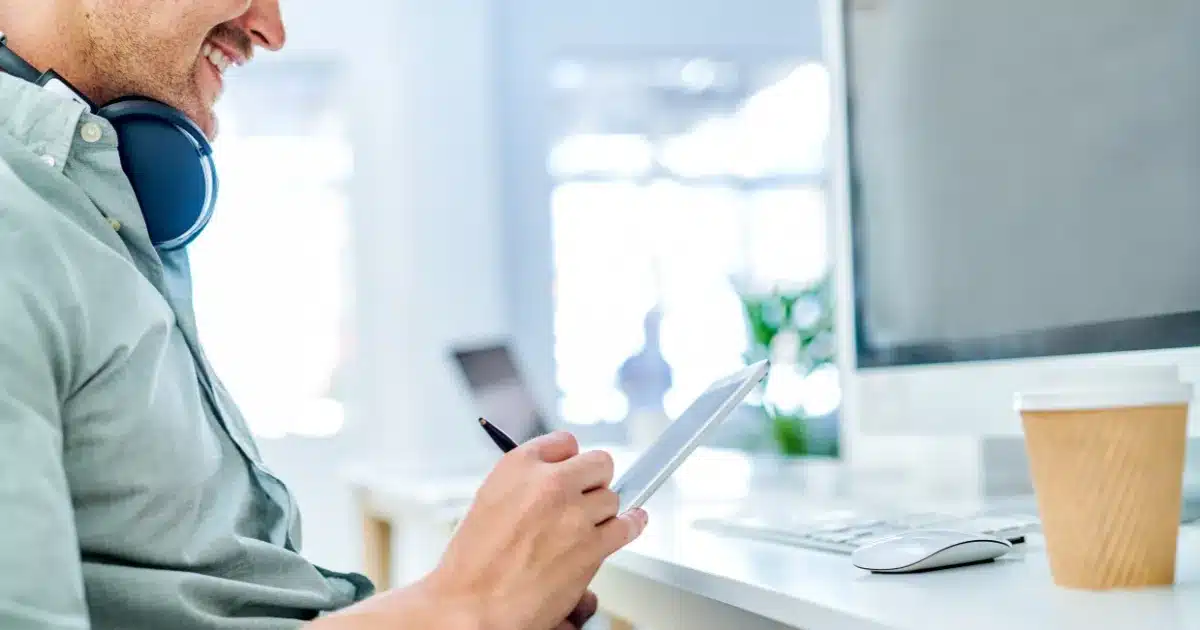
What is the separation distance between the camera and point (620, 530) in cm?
83

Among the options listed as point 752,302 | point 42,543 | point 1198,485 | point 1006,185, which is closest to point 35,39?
point 42,543

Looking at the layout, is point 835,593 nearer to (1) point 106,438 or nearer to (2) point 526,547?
(2) point 526,547

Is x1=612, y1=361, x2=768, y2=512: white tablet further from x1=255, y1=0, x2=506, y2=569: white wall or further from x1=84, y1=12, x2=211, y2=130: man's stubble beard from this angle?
x1=255, y1=0, x2=506, y2=569: white wall

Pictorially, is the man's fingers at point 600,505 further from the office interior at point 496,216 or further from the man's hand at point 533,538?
the office interior at point 496,216

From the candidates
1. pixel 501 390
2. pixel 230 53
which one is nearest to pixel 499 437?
pixel 230 53

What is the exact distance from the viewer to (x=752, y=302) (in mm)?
2729

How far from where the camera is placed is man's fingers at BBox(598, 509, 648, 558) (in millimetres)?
826

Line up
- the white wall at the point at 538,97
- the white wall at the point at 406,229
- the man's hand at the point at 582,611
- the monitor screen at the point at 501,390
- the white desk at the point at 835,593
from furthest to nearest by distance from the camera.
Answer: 1. the white wall at the point at 538,97
2. the white wall at the point at 406,229
3. the monitor screen at the point at 501,390
4. the man's hand at the point at 582,611
5. the white desk at the point at 835,593

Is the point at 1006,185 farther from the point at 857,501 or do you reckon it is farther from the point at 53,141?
the point at 53,141

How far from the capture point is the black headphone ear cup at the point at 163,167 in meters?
0.95

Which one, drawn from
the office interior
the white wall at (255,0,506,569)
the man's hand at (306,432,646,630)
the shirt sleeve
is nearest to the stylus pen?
the man's hand at (306,432,646,630)

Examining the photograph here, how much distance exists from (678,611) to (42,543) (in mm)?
456

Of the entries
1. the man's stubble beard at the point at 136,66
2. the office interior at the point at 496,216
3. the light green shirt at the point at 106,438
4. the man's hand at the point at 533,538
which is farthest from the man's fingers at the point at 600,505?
the office interior at the point at 496,216

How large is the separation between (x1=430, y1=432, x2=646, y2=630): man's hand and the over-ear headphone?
361 millimetres
